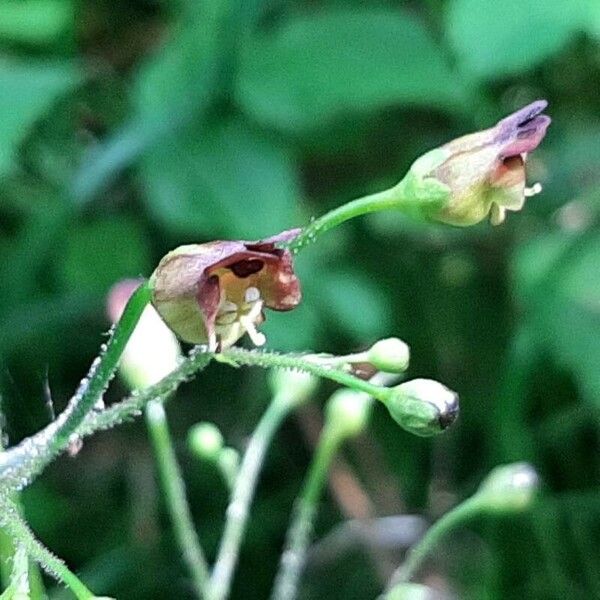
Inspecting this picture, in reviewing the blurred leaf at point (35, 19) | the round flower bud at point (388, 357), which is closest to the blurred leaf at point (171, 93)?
the blurred leaf at point (35, 19)

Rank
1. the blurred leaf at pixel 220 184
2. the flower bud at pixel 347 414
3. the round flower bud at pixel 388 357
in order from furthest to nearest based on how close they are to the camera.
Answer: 1. the blurred leaf at pixel 220 184
2. the flower bud at pixel 347 414
3. the round flower bud at pixel 388 357

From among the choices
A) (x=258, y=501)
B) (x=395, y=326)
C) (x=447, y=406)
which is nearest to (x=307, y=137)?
(x=395, y=326)

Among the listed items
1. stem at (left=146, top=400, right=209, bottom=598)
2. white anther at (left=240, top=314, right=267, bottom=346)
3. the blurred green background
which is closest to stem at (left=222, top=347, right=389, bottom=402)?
white anther at (left=240, top=314, right=267, bottom=346)

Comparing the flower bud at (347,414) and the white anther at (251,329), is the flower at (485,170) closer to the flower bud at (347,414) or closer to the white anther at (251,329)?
the white anther at (251,329)

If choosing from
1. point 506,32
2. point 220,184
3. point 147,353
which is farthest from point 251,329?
point 220,184

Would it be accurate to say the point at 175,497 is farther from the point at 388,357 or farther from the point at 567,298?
the point at 567,298

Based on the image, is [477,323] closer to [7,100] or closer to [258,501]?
[258,501]
